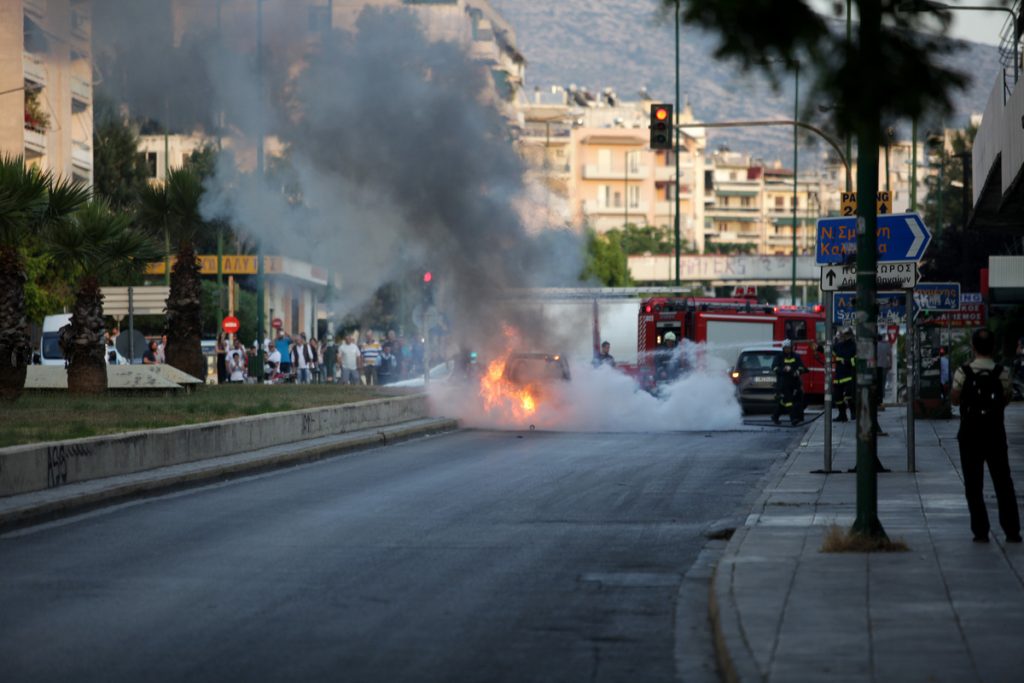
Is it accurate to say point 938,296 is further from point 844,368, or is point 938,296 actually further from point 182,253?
point 182,253

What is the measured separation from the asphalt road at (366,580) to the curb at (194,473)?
31cm

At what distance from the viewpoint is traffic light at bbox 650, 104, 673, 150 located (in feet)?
115

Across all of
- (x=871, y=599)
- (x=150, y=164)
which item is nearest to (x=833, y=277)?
(x=871, y=599)

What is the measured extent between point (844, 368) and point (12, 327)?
47.5 ft

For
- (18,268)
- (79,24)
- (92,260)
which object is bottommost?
(18,268)

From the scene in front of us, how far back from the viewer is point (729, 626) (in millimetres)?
8812

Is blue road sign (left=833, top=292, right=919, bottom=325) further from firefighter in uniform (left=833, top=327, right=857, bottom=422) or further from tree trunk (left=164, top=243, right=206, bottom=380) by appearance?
tree trunk (left=164, top=243, right=206, bottom=380)

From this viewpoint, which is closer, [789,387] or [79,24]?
[79,24]

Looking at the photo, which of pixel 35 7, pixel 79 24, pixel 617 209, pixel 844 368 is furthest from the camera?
pixel 617 209

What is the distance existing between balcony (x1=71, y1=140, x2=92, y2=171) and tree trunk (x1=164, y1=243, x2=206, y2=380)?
77.2ft

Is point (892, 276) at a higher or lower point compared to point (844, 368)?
higher

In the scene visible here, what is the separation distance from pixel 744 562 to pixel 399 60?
25.0m

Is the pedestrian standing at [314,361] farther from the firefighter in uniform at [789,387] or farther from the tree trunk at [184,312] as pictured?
the firefighter in uniform at [789,387]

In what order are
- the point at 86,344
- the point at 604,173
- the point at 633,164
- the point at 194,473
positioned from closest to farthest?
the point at 194,473
the point at 86,344
the point at 604,173
the point at 633,164
